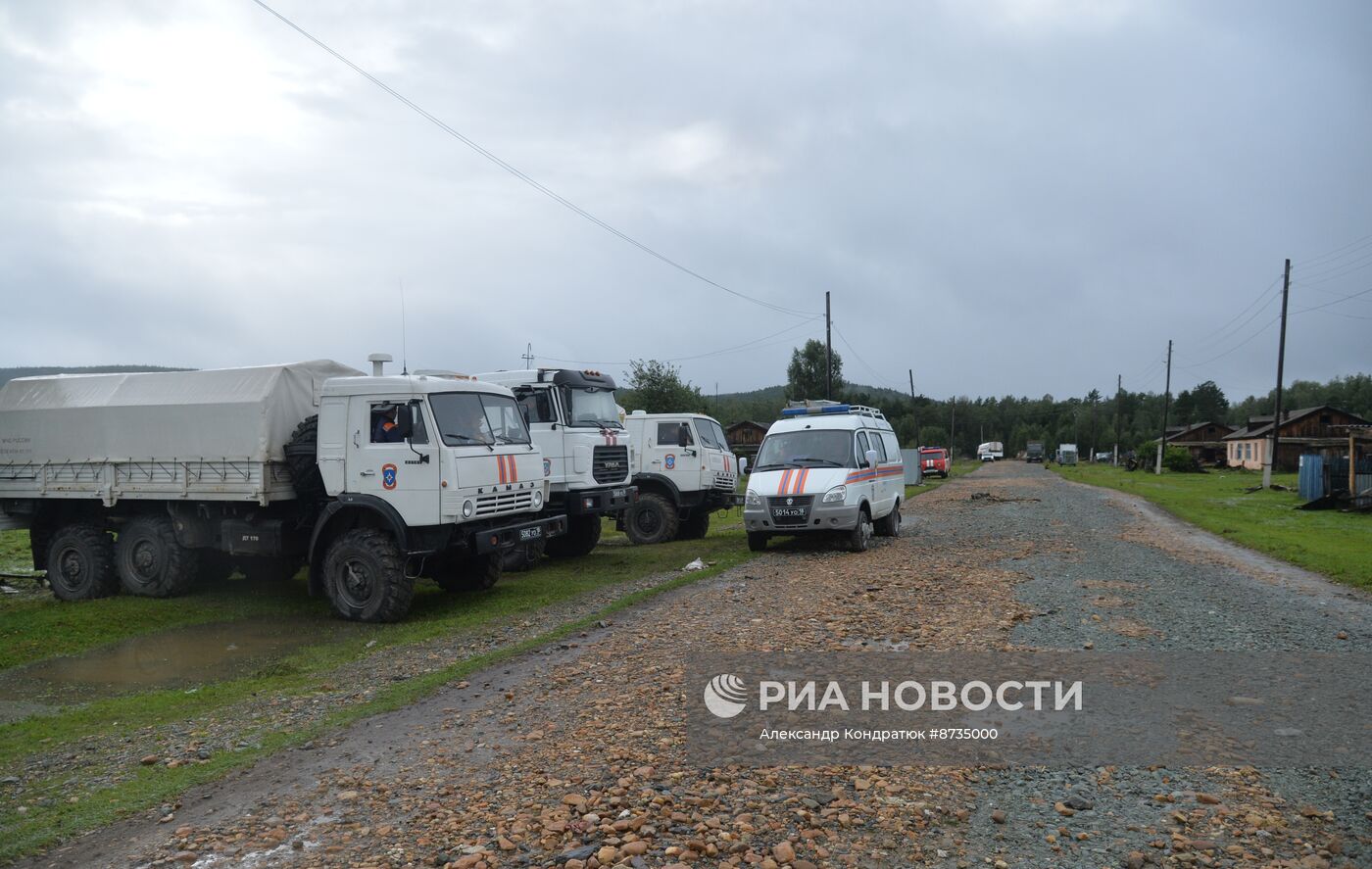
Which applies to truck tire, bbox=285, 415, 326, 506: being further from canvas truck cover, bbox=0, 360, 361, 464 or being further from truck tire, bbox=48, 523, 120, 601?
truck tire, bbox=48, 523, 120, 601

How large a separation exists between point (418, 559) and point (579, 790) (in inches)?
258

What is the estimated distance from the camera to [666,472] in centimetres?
1769

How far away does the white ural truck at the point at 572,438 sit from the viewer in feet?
46.8

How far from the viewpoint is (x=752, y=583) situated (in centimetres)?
1127

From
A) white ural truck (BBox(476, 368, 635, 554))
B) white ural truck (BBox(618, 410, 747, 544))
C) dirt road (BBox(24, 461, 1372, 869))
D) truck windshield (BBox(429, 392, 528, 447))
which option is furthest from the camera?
white ural truck (BBox(618, 410, 747, 544))

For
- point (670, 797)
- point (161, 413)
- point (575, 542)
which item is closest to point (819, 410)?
point (575, 542)

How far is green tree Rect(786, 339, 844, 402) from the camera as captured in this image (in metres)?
68.1

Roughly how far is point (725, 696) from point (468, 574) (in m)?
7.24

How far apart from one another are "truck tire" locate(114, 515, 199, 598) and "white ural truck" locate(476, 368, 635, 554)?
5230 mm

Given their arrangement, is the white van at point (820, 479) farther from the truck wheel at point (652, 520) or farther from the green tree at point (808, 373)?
the green tree at point (808, 373)

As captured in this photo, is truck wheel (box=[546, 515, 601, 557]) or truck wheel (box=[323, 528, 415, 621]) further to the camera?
truck wheel (box=[546, 515, 601, 557])

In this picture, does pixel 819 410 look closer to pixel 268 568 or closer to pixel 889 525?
pixel 889 525

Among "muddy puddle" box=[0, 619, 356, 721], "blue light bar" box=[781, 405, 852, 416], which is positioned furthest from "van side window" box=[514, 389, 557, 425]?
"muddy puddle" box=[0, 619, 356, 721]

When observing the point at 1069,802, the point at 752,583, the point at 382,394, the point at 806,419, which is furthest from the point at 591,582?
the point at 1069,802
